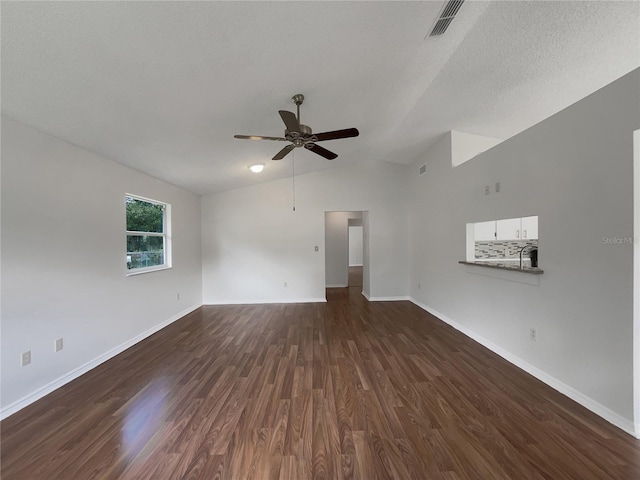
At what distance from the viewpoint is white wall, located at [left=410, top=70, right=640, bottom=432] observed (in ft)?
5.96

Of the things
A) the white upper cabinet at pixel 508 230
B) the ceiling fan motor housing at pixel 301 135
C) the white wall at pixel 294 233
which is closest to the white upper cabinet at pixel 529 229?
the white upper cabinet at pixel 508 230

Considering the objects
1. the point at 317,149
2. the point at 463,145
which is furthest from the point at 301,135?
the point at 463,145

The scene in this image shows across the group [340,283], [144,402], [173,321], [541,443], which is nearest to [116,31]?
[144,402]

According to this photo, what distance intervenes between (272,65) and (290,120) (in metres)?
0.41

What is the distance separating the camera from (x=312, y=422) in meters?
1.89

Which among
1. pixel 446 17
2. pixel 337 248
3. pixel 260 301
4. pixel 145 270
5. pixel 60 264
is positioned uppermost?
pixel 446 17

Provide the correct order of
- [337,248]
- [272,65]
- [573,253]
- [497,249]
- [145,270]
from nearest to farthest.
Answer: [272,65] → [573,253] → [145,270] → [497,249] → [337,248]

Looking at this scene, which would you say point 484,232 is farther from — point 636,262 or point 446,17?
point 446,17

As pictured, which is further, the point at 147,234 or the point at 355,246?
the point at 355,246

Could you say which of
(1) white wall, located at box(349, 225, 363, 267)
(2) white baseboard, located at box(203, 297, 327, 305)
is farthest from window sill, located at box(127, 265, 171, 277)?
(1) white wall, located at box(349, 225, 363, 267)

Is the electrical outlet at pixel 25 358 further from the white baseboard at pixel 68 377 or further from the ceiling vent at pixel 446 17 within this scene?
the ceiling vent at pixel 446 17

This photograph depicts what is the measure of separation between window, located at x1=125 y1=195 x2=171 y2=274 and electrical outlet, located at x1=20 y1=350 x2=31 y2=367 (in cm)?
144

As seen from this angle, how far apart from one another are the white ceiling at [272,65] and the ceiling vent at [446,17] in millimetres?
58

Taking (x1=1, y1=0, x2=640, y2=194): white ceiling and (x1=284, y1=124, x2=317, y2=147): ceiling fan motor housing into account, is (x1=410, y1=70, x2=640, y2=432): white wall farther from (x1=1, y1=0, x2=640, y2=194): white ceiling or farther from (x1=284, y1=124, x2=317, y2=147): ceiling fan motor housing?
(x1=284, y1=124, x2=317, y2=147): ceiling fan motor housing
